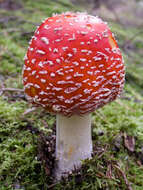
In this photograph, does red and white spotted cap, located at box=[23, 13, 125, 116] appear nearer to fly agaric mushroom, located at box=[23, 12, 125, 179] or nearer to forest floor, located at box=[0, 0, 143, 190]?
fly agaric mushroom, located at box=[23, 12, 125, 179]

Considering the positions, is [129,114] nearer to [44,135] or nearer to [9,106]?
[44,135]

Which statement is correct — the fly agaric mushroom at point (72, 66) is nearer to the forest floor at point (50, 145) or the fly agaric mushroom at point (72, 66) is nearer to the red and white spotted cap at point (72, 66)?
the red and white spotted cap at point (72, 66)

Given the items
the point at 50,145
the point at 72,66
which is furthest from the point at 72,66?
the point at 50,145

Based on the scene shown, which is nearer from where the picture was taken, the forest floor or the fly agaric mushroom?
the fly agaric mushroom

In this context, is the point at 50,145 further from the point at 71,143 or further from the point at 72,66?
the point at 72,66

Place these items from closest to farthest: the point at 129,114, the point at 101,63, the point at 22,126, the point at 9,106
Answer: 1. the point at 101,63
2. the point at 22,126
3. the point at 9,106
4. the point at 129,114

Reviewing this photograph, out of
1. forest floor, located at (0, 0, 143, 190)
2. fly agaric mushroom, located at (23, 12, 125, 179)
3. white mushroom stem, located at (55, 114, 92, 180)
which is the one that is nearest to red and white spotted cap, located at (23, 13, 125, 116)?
fly agaric mushroom, located at (23, 12, 125, 179)

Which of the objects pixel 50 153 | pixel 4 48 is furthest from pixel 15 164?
pixel 4 48
